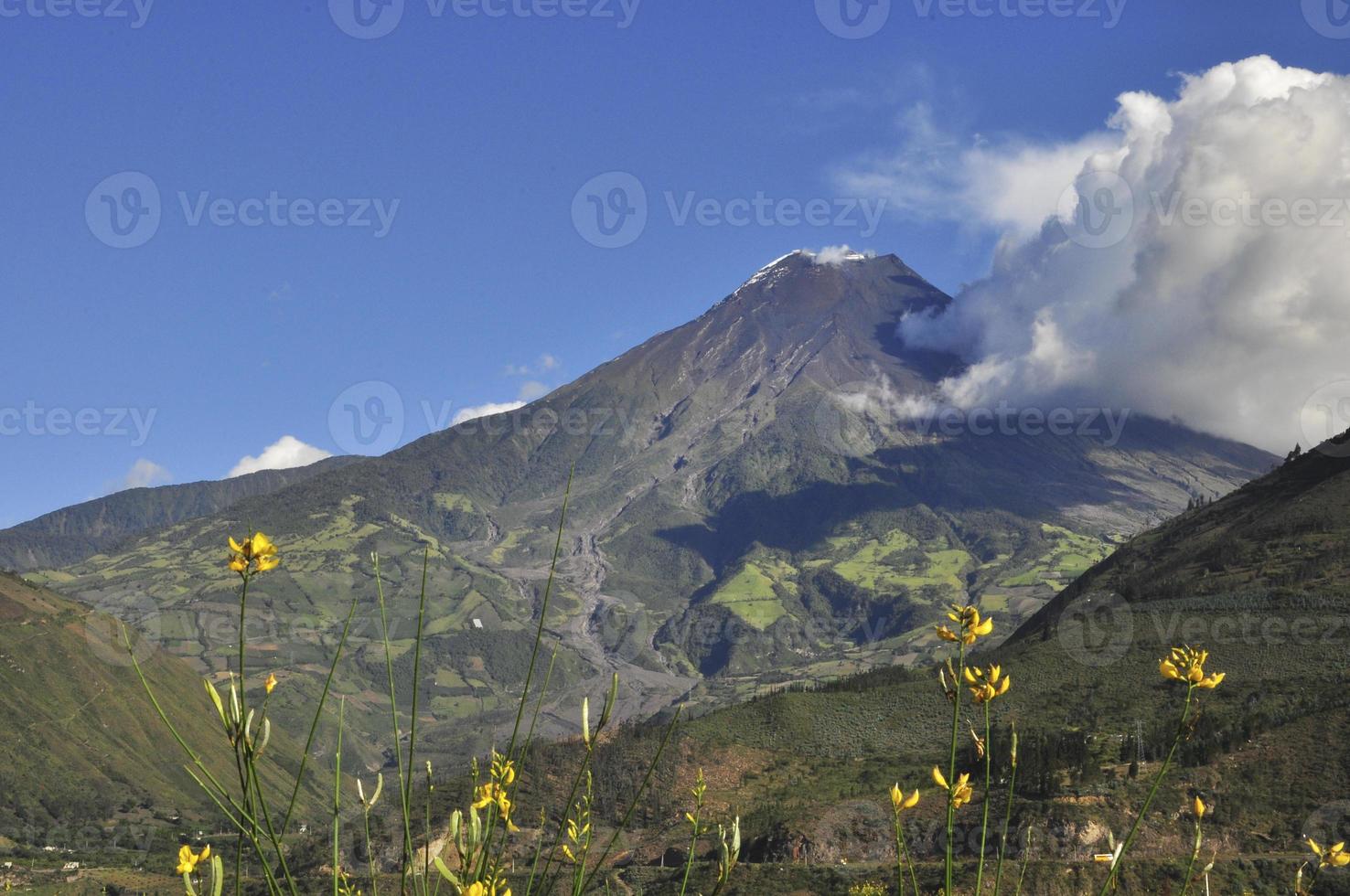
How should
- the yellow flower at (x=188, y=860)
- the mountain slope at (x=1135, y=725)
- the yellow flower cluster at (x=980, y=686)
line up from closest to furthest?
1. the yellow flower at (x=188, y=860)
2. the yellow flower cluster at (x=980, y=686)
3. the mountain slope at (x=1135, y=725)

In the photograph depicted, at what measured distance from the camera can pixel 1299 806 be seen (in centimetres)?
5728

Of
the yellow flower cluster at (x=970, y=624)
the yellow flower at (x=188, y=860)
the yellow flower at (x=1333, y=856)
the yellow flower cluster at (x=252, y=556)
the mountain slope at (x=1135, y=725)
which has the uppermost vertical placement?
the yellow flower cluster at (x=252, y=556)

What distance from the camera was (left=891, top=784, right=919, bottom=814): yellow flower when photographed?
3164 mm

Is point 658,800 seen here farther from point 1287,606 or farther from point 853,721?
point 1287,606

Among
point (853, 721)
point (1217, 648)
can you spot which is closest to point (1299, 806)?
point (1217, 648)

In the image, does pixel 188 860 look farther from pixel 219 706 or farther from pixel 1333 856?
pixel 1333 856

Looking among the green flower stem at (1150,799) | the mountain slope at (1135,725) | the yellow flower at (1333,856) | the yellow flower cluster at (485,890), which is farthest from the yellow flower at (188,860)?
the mountain slope at (1135,725)

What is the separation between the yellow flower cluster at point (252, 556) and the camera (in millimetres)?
2658

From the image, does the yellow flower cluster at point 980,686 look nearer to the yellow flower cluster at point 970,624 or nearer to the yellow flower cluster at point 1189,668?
the yellow flower cluster at point 970,624

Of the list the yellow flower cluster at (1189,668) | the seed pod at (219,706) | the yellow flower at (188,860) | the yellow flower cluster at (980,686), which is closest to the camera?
the seed pod at (219,706)

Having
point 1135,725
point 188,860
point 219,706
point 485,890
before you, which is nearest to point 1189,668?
point 485,890

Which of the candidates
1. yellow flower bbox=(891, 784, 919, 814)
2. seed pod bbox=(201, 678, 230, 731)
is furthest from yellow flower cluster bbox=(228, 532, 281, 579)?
yellow flower bbox=(891, 784, 919, 814)

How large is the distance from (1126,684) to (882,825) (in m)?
39.0

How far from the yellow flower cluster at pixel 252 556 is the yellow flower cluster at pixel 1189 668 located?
254cm
